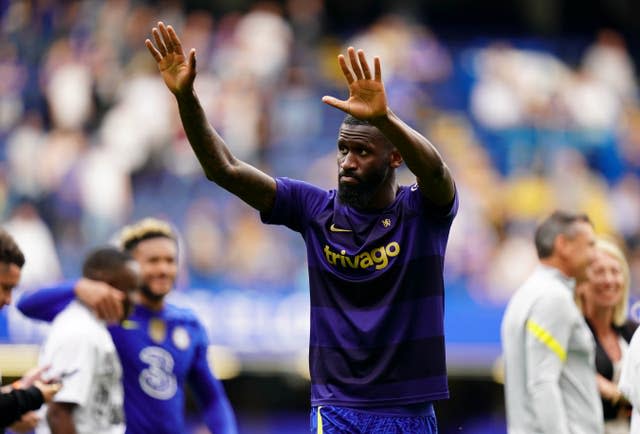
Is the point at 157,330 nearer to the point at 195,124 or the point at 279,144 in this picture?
the point at 195,124

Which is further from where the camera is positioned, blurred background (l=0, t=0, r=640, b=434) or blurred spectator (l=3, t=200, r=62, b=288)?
blurred spectator (l=3, t=200, r=62, b=288)

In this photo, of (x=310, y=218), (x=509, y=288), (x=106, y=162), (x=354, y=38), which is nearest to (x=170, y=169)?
(x=106, y=162)

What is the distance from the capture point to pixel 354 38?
71.8ft

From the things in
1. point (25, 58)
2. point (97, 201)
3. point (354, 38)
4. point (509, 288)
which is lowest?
point (509, 288)

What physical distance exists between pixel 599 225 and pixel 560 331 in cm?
999

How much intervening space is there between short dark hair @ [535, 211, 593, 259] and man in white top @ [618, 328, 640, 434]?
4.78 ft

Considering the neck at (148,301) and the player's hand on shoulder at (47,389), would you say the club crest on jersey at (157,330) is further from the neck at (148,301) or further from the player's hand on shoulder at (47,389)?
the player's hand on shoulder at (47,389)

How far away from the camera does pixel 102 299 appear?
661 centimetres

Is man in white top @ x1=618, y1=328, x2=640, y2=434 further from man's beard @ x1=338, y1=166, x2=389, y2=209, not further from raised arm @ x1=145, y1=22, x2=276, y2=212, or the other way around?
raised arm @ x1=145, y1=22, x2=276, y2=212

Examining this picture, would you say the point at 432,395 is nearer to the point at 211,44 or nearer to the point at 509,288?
the point at 509,288

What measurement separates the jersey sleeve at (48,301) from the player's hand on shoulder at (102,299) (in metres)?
0.23

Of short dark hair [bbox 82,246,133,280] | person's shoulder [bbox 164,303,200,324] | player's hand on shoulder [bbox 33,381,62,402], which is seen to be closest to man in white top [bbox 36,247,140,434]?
short dark hair [bbox 82,246,133,280]

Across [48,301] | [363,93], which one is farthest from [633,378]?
[48,301]

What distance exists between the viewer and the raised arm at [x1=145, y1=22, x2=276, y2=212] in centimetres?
532
